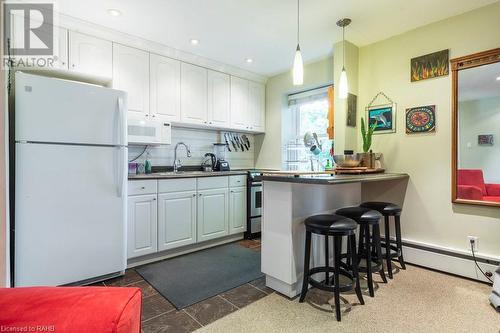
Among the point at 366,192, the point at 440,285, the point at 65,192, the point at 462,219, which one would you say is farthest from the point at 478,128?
the point at 65,192

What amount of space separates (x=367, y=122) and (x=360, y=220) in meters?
1.57

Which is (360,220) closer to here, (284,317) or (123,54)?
(284,317)

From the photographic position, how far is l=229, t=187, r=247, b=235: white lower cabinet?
11.6 feet

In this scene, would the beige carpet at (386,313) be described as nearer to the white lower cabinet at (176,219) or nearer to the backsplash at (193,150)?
the white lower cabinet at (176,219)

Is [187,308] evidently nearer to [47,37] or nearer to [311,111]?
[47,37]

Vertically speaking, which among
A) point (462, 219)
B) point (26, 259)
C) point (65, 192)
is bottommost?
point (26, 259)

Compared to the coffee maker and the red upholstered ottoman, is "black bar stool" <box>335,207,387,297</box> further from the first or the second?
the coffee maker

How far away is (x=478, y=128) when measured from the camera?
95.6 inches

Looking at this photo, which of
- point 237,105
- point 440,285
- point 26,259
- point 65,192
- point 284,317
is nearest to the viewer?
point 284,317

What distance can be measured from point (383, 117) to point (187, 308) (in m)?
2.85

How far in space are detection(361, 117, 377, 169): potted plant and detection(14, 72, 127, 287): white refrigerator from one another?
252cm

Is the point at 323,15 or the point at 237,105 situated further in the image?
the point at 237,105

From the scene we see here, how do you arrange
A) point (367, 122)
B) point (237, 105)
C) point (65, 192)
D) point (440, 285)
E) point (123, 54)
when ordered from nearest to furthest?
1. point (65, 192)
2. point (440, 285)
3. point (123, 54)
4. point (367, 122)
5. point (237, 105)

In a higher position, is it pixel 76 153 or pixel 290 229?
pixel 76 153
